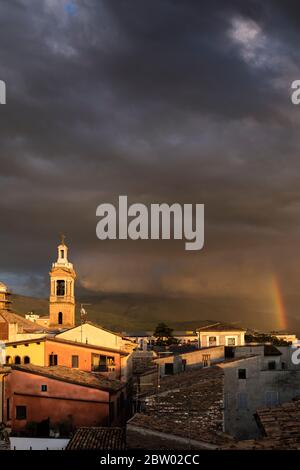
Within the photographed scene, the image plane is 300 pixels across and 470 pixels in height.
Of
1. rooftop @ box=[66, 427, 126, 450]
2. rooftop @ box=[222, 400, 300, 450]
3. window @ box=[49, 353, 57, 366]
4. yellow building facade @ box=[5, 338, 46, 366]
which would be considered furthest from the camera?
window @ box=[49, 353, 57, 366]

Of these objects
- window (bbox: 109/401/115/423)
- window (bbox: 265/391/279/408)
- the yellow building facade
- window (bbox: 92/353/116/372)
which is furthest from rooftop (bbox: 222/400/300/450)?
the yellow building facade

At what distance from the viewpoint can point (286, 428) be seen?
19984mm

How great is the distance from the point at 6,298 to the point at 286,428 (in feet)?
312

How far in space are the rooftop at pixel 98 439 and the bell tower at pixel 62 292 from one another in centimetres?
8687

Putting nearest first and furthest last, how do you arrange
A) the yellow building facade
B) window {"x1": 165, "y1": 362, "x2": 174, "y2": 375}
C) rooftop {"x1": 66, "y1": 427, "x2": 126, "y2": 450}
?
rooftop {"x1": 66, "y1": 427, "x2": 126, "y2": 450}
window {"x1": 165, "y1": 362, "x2": 174, "y2": 375}
the yellow building facade

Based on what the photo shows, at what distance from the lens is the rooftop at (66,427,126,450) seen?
108 feet

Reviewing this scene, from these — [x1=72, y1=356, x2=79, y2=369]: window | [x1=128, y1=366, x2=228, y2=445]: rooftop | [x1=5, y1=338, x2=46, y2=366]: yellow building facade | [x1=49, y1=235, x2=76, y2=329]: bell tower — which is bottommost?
[x1=128, y1=366, x2=228, y2=445]: rooftop

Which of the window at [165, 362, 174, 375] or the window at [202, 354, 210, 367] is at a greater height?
the window at [202, 354, 210, 367]

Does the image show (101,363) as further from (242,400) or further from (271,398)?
(271,398)

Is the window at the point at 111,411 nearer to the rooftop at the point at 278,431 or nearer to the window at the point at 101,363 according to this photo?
the window at the point at 101,363

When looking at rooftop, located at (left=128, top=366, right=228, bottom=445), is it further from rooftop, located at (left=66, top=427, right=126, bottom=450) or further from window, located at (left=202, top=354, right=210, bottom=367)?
window, located at (left=202, top=354, right=210, bottom=367)

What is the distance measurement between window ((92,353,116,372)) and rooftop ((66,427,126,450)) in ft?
70.6

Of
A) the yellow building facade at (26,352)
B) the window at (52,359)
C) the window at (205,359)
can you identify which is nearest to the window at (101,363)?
the window at (52,359)
